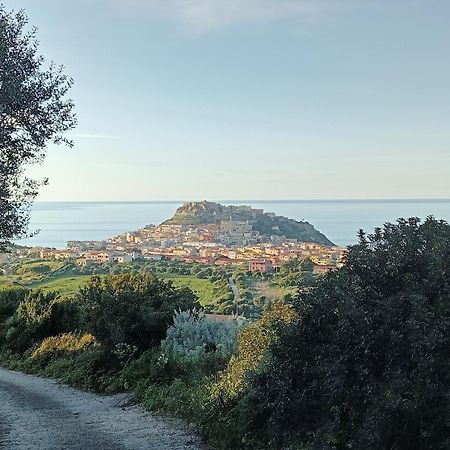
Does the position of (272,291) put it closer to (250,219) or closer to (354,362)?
(354,362)

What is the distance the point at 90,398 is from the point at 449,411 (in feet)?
29.4

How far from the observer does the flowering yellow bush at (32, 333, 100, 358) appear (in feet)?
56.3

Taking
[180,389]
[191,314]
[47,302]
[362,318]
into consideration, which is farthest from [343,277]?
[47,302]

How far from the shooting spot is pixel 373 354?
6.11m

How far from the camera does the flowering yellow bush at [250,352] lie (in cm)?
838

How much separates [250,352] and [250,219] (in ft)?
93.6

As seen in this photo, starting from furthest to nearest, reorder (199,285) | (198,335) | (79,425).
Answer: (199,285) < (198,335) < (79,425)

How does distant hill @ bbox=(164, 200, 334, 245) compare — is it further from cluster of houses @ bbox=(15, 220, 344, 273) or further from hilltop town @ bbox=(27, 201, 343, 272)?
cluster of houses @ bbox=(15, 220, 344, 273)

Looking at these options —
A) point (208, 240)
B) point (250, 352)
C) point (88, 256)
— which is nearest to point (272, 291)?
point (250, 352)

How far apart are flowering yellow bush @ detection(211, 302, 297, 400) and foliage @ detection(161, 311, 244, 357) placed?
241cm

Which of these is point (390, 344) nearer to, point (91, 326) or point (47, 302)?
point (91, 326)

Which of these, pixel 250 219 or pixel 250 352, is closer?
pixel 250 352

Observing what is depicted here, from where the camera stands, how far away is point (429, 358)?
5.76 m

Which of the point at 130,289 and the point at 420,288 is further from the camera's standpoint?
the point at 130,289
